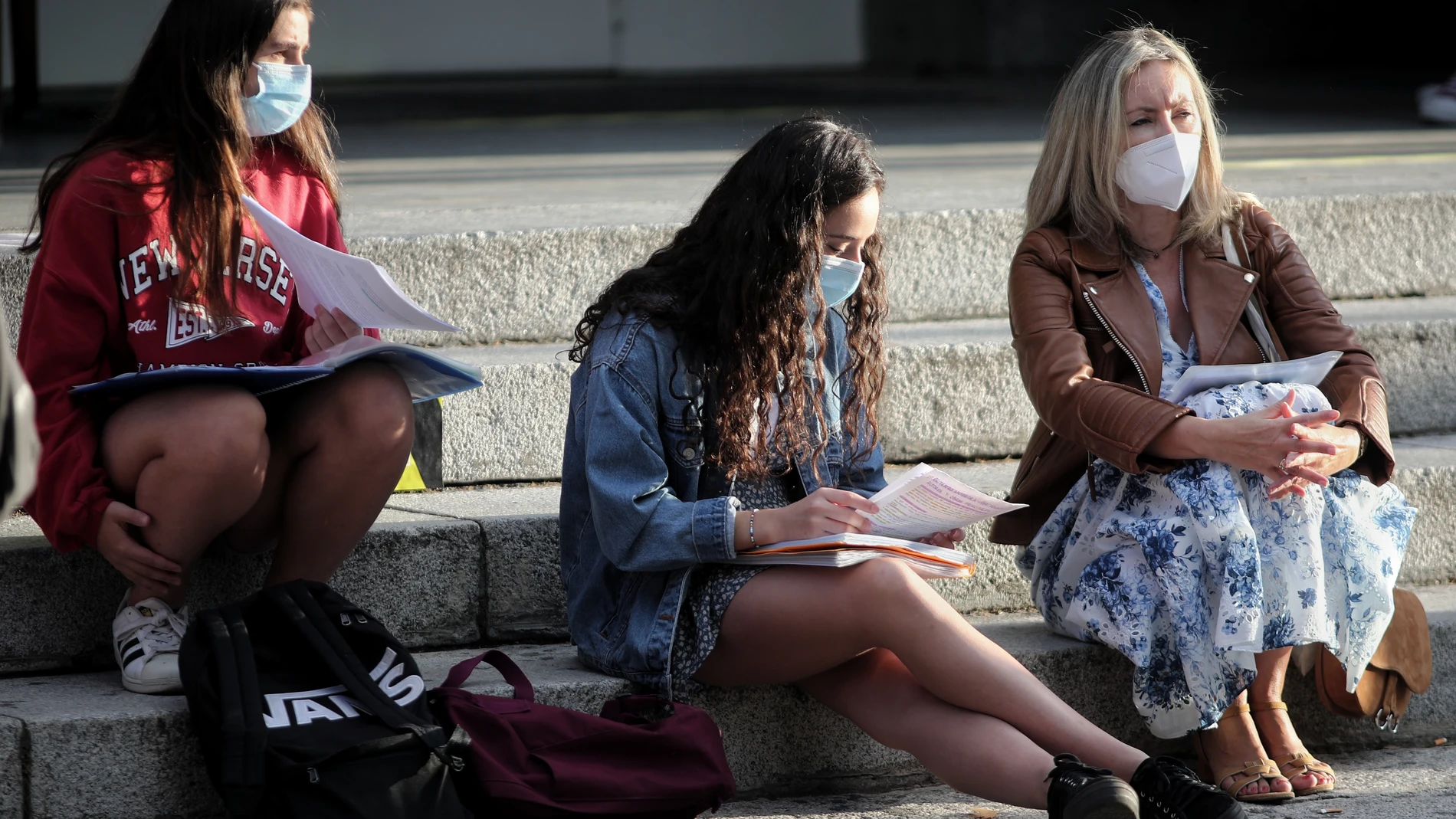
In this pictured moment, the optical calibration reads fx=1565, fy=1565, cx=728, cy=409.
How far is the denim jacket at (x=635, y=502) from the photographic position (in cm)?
261

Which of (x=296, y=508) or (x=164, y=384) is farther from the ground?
(x=164, y=384)

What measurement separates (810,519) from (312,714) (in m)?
0.84

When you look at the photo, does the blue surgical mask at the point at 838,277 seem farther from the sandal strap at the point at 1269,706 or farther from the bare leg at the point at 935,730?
the sandal strap at the point at 1269,706

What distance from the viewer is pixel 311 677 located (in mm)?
2379

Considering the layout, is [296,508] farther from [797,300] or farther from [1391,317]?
[1391,317]

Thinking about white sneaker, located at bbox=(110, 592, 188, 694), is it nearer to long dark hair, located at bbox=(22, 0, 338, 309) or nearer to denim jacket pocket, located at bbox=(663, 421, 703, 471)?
long dark hair, located at bbox=(22, 0, 338, 309)

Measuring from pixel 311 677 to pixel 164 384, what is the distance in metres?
0.56

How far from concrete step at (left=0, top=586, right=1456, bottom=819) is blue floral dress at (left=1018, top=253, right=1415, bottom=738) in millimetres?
121

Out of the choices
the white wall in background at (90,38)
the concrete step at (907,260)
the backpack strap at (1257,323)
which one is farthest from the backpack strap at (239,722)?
the white wall in background at (90,38)

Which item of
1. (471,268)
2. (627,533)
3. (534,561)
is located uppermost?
(471,268)

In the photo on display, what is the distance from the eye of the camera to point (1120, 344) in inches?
119

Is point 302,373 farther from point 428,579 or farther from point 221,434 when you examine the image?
point 428,579

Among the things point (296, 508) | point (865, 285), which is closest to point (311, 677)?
point (296, 508)

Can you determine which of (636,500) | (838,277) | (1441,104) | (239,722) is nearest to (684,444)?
(636,500)
